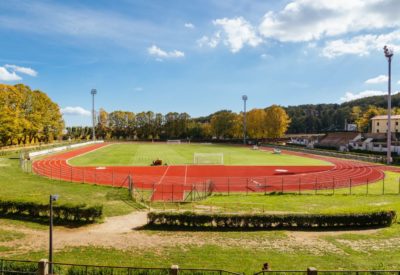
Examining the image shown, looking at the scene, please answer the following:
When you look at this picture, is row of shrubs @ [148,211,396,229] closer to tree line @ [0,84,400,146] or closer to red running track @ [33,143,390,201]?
red running track @ [33,143,390,201]

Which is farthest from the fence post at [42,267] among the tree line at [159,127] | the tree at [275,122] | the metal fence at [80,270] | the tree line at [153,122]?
the tree line at [159,127]

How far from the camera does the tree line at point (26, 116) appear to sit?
2852 inches

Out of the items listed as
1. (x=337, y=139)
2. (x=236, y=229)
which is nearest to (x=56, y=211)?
(x=236, y=229)

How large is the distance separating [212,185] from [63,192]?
1507 cm

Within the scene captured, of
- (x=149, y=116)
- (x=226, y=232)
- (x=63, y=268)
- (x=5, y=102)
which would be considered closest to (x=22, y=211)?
(x=63, y=268)

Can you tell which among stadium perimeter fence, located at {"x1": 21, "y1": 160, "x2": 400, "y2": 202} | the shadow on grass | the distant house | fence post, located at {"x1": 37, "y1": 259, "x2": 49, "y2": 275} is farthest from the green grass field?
fence post, located at {"x1": 37, "y1": 259, "x2": 49, "y2": 275}

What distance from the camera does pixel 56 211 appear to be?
22156 mm

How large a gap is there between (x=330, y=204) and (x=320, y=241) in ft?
34.0

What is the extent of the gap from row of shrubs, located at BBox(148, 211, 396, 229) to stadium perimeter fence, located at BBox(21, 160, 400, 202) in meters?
7.98

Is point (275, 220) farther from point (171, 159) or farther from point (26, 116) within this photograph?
point (26, 116)

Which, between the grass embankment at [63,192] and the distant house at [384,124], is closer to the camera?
the grass embankment at [63,192]

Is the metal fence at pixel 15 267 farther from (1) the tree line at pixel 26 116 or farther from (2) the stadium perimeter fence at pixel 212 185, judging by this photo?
(1) the tree line at pixel 26 116

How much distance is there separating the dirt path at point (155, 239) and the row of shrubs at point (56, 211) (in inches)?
43.6

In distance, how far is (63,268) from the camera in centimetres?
1292
